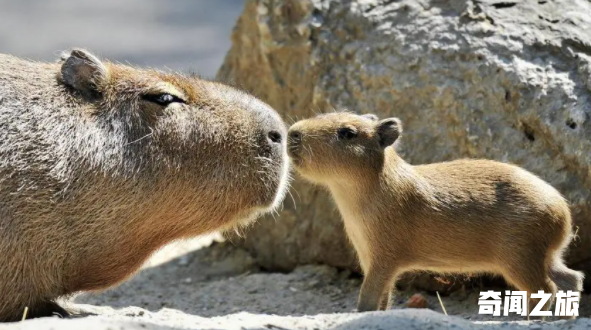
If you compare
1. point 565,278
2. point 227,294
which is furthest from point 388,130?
point 227,294

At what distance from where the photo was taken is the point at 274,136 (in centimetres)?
505

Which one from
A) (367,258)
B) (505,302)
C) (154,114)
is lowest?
(505,302)

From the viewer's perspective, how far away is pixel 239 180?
4.89 meters

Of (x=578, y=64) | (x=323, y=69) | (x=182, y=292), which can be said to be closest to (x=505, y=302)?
(x=578, y=64)

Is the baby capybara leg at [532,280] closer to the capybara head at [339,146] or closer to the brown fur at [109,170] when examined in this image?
the capybara head at [339,146]

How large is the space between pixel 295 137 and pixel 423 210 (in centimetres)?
90

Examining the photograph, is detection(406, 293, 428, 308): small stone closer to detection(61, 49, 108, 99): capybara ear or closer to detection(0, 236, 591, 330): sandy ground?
detection(0, 236, 591, 330): sandy ground

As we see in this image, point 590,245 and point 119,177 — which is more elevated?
point 119,177

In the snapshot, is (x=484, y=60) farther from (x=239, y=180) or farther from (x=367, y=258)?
(x=239, y=180)

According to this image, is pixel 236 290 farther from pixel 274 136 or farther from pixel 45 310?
pixel 45 310

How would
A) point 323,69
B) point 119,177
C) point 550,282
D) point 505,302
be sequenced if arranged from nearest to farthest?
point 119,177 < point 550,282 < point 505,302 < point 323,69

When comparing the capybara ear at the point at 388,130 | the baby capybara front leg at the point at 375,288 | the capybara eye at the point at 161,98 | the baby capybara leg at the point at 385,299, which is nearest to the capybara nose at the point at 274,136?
the capybara eye at the point at 161,98

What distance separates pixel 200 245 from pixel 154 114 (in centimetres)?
374

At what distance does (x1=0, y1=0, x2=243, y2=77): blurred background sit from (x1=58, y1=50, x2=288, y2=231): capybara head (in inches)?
258
